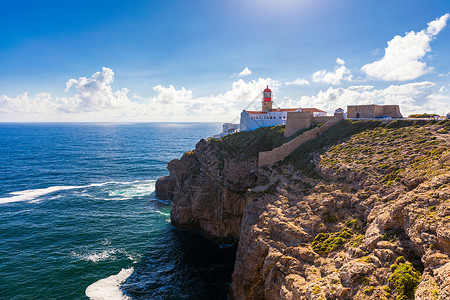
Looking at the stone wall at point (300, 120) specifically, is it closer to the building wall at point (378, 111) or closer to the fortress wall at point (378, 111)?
the building wall at point (378, 111)

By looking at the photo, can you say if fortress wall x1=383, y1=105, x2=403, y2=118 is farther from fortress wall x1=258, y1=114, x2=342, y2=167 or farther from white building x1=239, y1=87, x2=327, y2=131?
white building x1=239, y1=87, x2=327, y2=131

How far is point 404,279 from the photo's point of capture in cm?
1655

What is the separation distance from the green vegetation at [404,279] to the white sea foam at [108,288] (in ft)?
105

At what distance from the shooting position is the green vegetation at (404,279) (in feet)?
52.9

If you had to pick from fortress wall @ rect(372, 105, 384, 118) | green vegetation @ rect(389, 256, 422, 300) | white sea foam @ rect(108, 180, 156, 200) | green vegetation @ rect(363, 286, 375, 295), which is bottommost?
white sea foam @ rect(108, 180, 156, 200)

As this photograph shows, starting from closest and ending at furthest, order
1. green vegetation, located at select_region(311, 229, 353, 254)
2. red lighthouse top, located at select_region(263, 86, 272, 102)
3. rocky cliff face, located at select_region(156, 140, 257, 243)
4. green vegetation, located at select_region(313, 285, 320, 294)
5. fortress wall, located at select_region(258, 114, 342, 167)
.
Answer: green vegetation, located at select_region(313, 285, 320, 294) < green vegetation, located at select_region(311, 229, 353, 254) < fortress wall, located at select_region(258, 114, 342, 167) < rocky cliff face, located at select_region(156, 140, 257, 243) < red lighthouse top, located at select_region(263, 86, 272, 102)

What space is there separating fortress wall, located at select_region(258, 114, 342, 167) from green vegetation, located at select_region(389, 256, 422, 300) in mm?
31118

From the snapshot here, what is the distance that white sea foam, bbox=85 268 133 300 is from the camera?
34.0 metres

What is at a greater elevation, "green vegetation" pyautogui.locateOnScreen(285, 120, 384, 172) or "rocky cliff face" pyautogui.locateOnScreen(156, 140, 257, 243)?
"green vegetation" pyautogui.locateOnScreen(285, 120, 384, 172)

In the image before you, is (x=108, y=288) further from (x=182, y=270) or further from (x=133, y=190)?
(x=133, y=190)

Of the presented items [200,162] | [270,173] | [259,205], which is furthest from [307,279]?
[200,162]

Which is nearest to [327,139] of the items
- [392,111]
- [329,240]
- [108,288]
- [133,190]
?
[392,111]

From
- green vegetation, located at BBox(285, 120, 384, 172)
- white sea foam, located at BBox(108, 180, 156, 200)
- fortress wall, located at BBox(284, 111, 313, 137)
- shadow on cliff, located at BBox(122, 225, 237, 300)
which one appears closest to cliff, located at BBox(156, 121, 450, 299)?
green vegetation, located at BBox(285, 120, 384, 172)

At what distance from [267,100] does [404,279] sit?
6751 centimetres
